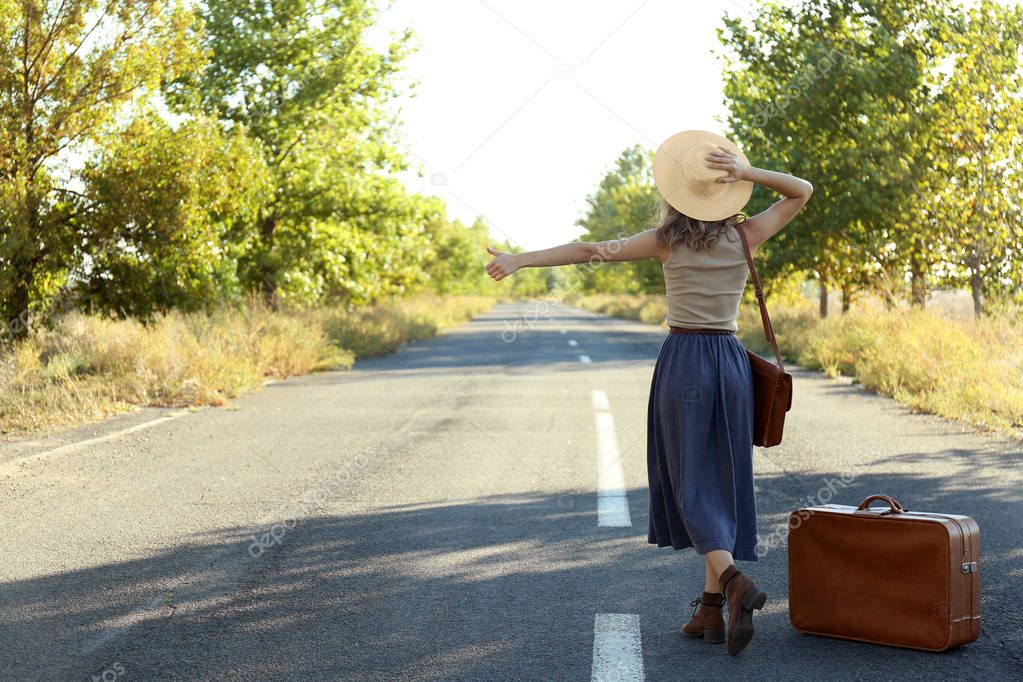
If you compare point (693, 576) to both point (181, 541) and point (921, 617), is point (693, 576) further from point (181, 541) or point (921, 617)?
point (181, 541)

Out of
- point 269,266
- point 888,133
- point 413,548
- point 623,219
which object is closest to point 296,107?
point 269,266

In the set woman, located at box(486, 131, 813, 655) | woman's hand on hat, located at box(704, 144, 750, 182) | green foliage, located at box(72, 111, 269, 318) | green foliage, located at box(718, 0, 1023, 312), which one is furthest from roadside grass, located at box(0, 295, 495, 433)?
green foliage, located at box(718, 0, 1023, 312)

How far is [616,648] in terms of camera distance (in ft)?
13.8

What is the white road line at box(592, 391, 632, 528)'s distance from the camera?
664 cm

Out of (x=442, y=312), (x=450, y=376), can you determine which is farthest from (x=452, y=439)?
(x=442, y=312)

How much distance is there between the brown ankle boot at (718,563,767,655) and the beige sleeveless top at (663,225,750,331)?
1.06 metres

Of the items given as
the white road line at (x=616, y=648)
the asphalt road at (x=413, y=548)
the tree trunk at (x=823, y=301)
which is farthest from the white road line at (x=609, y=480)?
the tree trunk at (x=823, y=301)

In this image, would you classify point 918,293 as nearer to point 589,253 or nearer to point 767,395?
point 767,395

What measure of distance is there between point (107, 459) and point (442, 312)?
124 feet

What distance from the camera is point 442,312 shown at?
46.4 m

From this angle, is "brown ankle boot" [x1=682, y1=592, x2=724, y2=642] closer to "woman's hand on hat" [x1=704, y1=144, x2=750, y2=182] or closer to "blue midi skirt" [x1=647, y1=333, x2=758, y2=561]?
"blue midi skirt" [x1=647, y1=333, x2=758, y2=561]

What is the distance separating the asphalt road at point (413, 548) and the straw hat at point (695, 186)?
178cm

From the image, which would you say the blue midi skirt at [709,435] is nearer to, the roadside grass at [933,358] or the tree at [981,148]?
the roadside grass at [933,358]

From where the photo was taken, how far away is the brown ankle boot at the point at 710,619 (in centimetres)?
431
